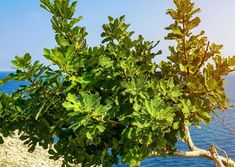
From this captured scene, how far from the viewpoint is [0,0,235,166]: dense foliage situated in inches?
237

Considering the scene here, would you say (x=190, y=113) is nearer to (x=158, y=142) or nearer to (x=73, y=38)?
(x=158, y=142)

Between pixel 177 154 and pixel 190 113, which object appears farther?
pixel 177 154

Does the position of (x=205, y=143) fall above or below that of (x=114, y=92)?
above

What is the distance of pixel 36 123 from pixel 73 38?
1.64 meters

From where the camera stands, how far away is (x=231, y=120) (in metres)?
94.6

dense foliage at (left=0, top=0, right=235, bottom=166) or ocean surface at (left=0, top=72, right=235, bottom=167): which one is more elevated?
ocean surface at (left=0, top=72, right=235, bottom=167)

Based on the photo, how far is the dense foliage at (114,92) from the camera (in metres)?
6.02

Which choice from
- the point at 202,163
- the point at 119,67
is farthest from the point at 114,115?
the point at 202,163

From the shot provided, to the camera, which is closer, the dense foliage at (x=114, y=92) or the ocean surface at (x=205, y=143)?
the dense foliage at (x=114, y=92)

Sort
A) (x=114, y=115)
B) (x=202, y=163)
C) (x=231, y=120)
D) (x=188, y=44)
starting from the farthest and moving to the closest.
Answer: (x=231, y=120), (x=202, y=163), (x=188, y=44), (x=114, y=115)

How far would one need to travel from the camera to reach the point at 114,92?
667 centimetres

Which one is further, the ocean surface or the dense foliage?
the ocean surface

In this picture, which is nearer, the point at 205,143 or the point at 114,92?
the point at 114,92

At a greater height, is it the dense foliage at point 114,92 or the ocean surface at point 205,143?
the ocean surface at point 205,143
